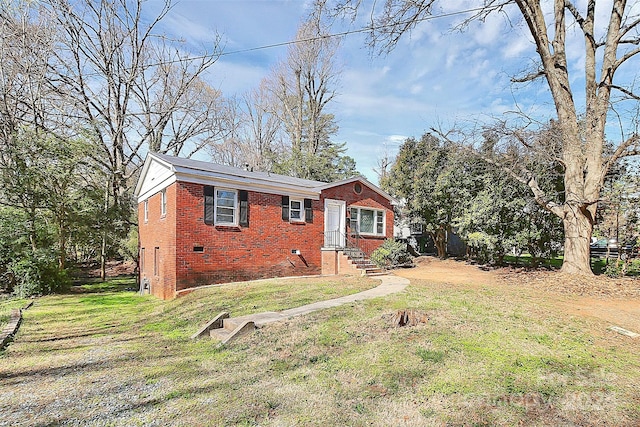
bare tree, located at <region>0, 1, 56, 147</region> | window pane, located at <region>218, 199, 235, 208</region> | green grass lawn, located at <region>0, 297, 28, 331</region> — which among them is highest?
bare tree, located at <region>0, 1, 56, 147</region>

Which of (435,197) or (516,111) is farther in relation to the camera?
(435,197)

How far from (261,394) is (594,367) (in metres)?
3.67

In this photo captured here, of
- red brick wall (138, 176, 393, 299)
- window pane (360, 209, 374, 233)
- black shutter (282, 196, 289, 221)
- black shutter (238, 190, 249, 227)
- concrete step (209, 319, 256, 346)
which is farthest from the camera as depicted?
window pane (360, 209, 374, 233)

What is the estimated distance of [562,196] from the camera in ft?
43.4

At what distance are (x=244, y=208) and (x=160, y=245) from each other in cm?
340

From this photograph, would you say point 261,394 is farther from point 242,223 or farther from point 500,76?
point 500,76

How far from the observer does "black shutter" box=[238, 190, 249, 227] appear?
11648 mm

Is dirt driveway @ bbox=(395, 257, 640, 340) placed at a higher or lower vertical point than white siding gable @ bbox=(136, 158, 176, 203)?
lower

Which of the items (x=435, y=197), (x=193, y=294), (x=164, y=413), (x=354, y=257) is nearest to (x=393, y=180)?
(x=435, y=197)

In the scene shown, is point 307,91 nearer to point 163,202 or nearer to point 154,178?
point 154,178

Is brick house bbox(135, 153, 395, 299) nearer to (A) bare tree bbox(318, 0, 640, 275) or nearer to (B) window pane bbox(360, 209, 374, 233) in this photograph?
(B) window pane bbox(360, 209, 374, 233)

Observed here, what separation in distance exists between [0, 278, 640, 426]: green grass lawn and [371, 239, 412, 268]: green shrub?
712 cm

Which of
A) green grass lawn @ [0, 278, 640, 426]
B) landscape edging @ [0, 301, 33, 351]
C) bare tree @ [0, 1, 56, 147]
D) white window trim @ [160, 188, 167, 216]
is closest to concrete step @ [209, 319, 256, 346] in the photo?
green grass lawn @ [0, 278, 640, 426]

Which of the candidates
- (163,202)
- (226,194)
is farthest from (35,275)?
(226,194)
